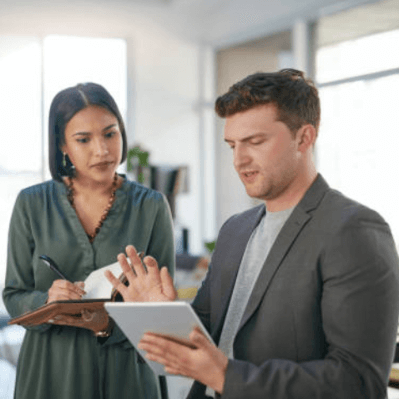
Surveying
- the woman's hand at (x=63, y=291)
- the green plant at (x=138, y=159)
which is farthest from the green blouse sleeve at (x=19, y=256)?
the green plant at (x=138, y=159)

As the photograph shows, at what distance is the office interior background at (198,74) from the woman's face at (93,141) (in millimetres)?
4946

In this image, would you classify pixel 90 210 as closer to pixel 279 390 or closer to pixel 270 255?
pixel 270 255

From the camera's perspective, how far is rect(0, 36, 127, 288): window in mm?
7637

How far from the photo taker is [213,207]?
930cm

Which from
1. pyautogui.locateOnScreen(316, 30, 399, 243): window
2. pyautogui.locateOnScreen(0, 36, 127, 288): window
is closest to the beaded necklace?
pyautogui.locateOnScreen(316, 30, 399, 243): window

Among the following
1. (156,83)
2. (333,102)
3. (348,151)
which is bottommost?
(348,151)

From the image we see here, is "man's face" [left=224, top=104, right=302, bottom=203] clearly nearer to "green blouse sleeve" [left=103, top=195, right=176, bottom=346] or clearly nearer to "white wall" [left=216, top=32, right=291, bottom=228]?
"green blouse sleeve" [left=103, top=195, right=176, bottom=346]

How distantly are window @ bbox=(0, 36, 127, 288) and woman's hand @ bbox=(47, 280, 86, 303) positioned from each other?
20.0 ft

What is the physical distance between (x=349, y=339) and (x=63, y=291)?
812 millimetres

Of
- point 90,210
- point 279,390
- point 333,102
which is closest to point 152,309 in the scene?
point 279,390

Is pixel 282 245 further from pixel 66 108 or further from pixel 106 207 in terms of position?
pixel 66 108

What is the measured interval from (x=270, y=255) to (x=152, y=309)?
13.3 inches

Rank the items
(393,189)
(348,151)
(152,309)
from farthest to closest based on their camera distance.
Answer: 1. (348,151)
2. (393,189)
3. (152,309)

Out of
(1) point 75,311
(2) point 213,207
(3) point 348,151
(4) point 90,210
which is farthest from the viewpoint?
(2) point 213,207
